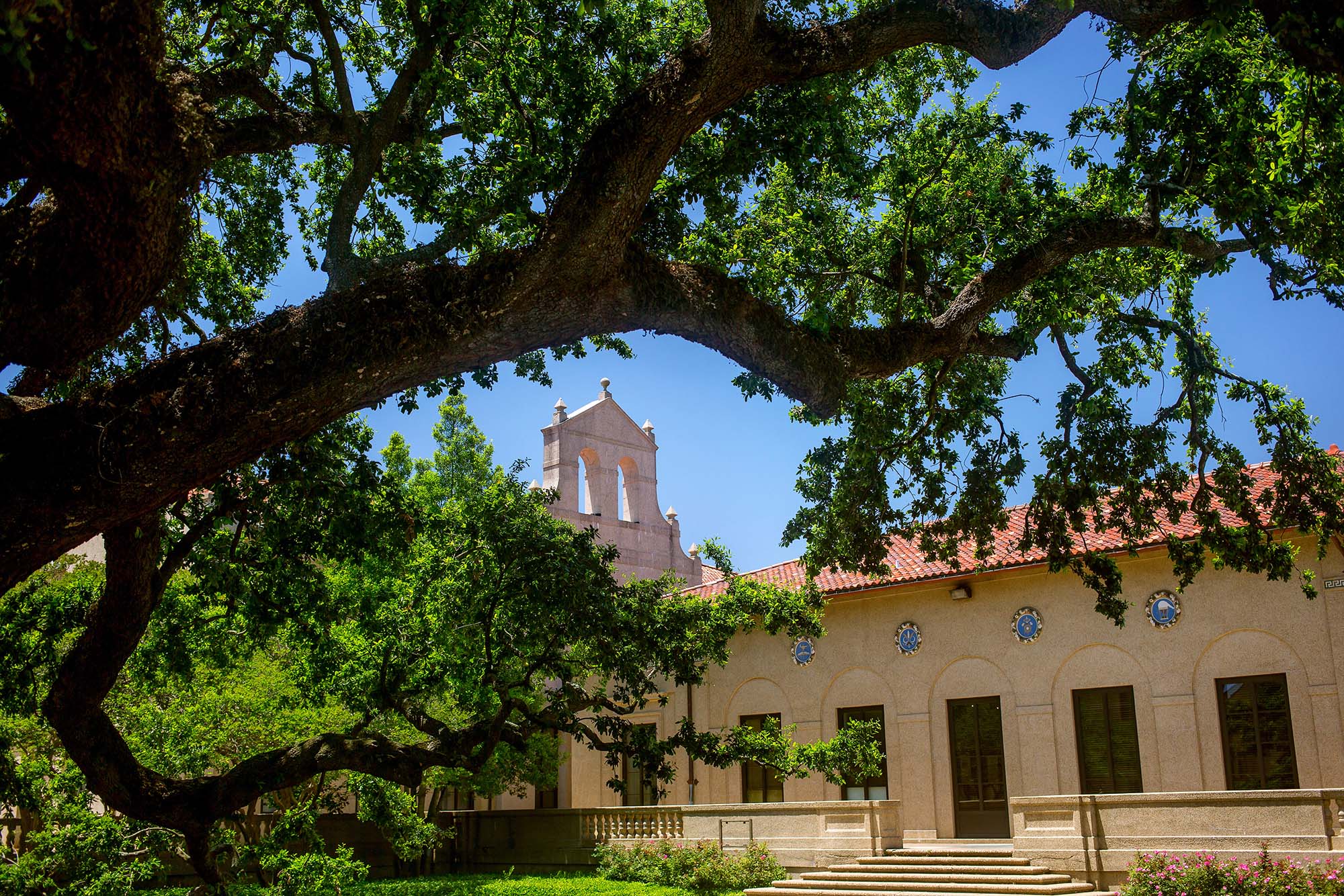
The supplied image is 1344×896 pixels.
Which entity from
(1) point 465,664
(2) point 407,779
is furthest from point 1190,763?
(2) point 407,779

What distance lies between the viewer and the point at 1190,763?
18406 mm

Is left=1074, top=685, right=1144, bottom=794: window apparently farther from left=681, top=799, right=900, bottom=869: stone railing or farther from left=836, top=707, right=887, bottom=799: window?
left=836, top=707, right=887, bottom=799: window

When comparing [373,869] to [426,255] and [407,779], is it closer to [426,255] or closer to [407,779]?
[407,779]

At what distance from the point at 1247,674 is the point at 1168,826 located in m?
3.94

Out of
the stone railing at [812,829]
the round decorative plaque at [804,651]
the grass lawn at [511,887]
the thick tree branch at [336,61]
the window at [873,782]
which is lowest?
the grass lawn at [511,887]

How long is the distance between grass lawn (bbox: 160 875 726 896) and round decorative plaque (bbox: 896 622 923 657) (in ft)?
22.2

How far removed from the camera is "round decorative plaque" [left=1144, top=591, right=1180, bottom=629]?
19062mm

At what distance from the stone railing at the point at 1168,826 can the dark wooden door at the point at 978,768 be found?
333 centimetres

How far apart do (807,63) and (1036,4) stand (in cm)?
150

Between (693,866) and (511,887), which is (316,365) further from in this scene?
(511,887)

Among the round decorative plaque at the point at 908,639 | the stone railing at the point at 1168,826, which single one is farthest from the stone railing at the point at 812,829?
the round decorative plaque at the point at 908,639

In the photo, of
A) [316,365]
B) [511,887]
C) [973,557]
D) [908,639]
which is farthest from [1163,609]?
[316,365]

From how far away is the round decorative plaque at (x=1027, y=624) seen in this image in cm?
2073

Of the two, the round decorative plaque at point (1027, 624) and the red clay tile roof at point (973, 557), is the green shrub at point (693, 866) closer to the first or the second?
the red clay tile roof at point (973, 557)
